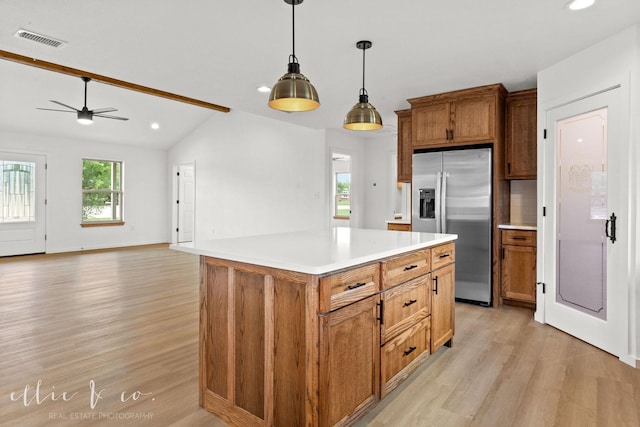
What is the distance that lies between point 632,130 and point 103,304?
4979 millimetres

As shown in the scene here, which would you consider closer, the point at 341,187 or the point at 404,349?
the point at 404,349

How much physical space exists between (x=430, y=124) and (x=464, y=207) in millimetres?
1062

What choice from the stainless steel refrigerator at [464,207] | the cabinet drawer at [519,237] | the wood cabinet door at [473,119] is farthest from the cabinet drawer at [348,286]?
the wood cabinet door at [473,119]

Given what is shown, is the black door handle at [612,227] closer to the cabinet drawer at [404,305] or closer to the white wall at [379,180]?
the cabinet drawer at [404,305]

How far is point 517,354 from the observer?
2846 mm

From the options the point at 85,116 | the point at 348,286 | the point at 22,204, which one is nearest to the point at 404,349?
the point at 348,286

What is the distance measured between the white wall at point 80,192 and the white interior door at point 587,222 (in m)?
8.43

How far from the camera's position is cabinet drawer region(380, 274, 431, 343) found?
207 centimetres

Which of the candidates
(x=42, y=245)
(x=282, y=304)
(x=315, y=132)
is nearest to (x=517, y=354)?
(x=282, y=304)

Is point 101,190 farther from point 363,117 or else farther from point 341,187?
point 363,117

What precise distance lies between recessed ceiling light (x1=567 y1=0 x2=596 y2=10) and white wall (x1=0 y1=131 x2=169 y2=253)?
28.7 feet

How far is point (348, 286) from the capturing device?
5.85 feet

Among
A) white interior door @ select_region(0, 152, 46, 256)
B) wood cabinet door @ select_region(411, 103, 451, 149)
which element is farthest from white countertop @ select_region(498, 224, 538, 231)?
white interior door @ select_region(0, 152, 46, 256)

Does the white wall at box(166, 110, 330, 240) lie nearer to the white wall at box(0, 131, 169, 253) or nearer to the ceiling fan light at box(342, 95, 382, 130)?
the white wall at box(0, 131, 169, 253)
